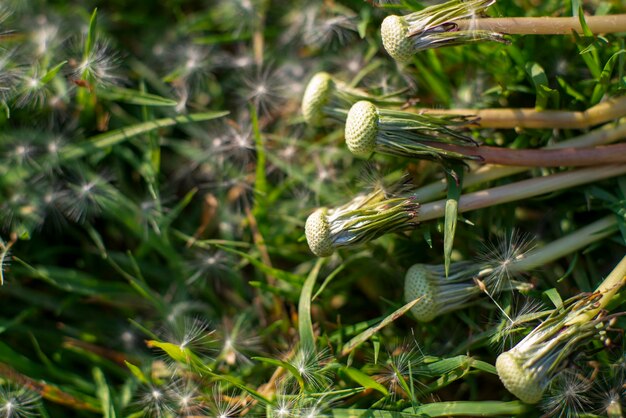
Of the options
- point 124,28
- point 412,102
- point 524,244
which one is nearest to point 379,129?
point 412,102

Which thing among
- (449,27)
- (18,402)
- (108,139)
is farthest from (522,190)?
(18,402)

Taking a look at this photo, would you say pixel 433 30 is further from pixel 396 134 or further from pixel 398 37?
pixel 396 134

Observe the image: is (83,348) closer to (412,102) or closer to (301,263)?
(301,263)

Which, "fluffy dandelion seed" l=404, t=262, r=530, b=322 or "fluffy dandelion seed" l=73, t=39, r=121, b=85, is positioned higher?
"fluffy dandelion seed" l=73, t=39, r=121, b=85

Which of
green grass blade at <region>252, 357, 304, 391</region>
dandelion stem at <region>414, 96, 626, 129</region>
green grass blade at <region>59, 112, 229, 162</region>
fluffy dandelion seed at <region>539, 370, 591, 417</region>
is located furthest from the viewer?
green grass blade at <region>59, 112, 229, 162</region>

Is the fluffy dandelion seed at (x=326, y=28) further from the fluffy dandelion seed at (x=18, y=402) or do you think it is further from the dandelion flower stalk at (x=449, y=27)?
the fluffy dandelion seed at (x=18, y=402)

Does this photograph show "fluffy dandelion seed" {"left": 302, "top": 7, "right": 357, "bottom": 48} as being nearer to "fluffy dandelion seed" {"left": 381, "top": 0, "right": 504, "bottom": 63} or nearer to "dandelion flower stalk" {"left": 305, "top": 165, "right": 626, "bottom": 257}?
"fluffy dandelion seed" {"left": 381, "top": 0, "right": 504, "bottom": 63}

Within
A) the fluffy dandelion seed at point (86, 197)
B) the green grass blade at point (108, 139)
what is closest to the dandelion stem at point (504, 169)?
the green grass blade at point (108, 139)

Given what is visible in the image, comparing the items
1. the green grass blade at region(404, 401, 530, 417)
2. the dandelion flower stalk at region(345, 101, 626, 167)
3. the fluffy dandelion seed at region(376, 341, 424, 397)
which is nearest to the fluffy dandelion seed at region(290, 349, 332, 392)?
the fluffy dandelion seed at region(376, 341, 424, 397)
